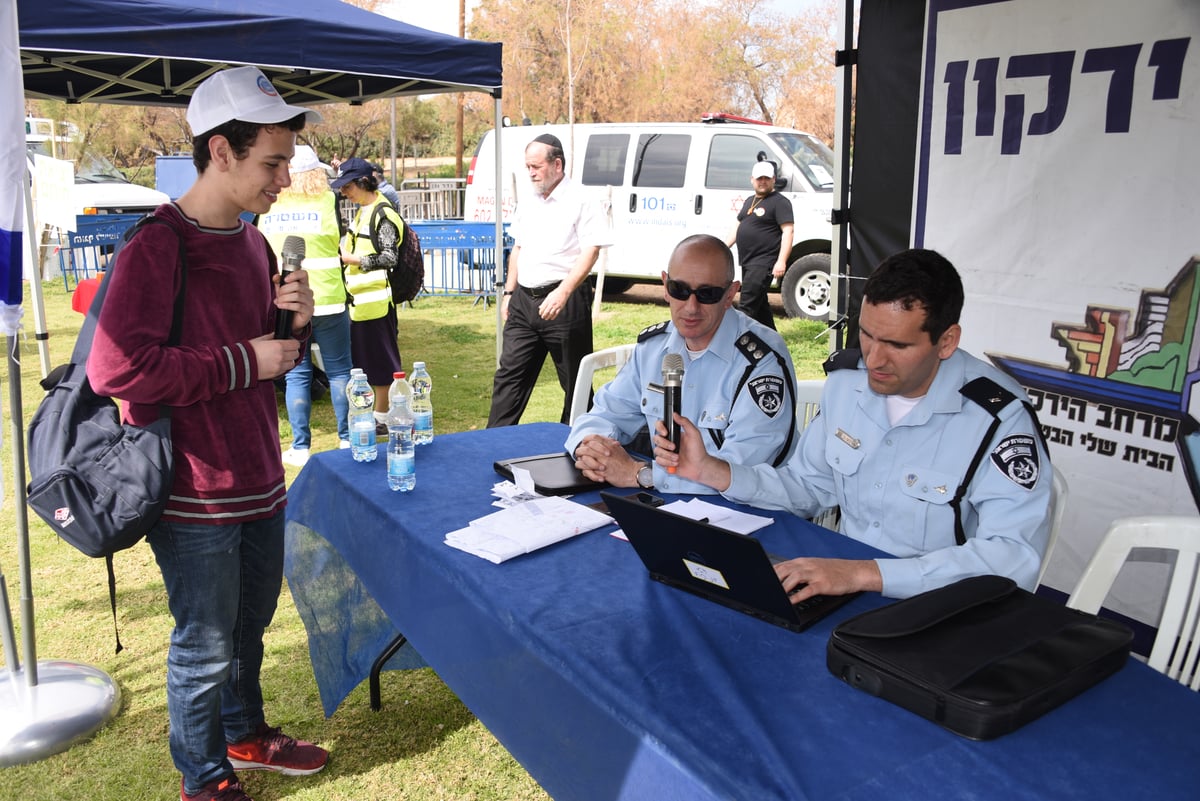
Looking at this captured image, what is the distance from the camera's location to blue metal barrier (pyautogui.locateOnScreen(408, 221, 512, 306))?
36.0ft

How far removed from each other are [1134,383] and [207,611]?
300 cm

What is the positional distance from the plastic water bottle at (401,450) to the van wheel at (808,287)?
298 inches

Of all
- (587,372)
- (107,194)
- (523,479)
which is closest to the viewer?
(523,479)

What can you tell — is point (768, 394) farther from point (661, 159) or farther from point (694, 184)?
point (661, 159)

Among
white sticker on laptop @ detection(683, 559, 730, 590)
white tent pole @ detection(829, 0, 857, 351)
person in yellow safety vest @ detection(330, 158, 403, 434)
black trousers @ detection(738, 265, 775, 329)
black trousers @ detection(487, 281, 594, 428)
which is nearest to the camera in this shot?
white sticker on laptop @ detection(683, 559, 730, 590)

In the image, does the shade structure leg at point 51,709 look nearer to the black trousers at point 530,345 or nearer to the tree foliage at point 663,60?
the black trousers at point 530,345

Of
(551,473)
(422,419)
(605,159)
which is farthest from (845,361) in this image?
(605,159)

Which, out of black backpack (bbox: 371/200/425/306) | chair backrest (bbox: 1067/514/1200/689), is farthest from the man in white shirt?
chair backrest (bbox: 1067/514/1200/689)

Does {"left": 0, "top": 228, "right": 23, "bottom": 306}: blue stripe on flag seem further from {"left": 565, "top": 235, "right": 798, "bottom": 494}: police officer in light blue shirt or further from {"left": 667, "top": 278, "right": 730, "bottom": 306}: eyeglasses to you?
{"left": 667, "top": 278, "right": 730, "bottom": 306}: eyeglasses

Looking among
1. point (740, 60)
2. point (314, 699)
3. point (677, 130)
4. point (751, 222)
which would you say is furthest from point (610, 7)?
point (314, 699)

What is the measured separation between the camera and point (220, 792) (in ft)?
7.77

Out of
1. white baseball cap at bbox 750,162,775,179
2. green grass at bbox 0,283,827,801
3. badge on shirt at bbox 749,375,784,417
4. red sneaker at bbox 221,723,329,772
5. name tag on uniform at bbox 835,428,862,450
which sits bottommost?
green grass at bbox 0,283,827,801

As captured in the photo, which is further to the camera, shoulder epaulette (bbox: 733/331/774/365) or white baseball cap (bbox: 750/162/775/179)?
white baseball cap (bbox: 750/162/775/179)

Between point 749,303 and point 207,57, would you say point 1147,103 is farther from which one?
point 749,303
